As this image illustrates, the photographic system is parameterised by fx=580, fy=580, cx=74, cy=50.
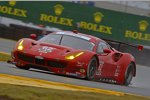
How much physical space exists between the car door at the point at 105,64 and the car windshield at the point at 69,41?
33 cm

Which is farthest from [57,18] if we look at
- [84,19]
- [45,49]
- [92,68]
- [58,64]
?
[58,64]

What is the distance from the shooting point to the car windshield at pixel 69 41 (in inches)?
510

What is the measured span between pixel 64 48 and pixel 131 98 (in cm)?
334

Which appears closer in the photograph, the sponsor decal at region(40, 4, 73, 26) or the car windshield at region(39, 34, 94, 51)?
the car windshield at region(39, 34, 94, 51)

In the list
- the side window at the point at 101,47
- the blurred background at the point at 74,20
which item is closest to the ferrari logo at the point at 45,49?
the side window at the point at 101,47

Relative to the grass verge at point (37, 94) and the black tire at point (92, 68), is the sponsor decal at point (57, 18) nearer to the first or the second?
the black tire at point (92, 68)

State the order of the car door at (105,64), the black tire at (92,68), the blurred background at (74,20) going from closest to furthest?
the black tire at (92,68) < the car door at (105,64) < the blurred background at (74,20)

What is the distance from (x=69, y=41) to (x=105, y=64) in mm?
1007

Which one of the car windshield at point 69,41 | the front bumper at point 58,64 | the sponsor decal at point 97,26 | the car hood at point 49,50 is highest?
the sponsor decal at point 97,26

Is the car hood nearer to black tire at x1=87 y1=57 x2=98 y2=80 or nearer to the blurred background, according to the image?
black tire at x1=87 y1=57 x2=98 y2=80

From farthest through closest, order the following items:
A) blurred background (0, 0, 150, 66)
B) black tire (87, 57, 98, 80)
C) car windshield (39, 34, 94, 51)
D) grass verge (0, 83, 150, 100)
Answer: blurred background (0, 0, 150, 66)
car windshield (39, 34, 94, 51)
black tire (87, 57, 98, 80)
grass verge (0, 83, 150, 100)

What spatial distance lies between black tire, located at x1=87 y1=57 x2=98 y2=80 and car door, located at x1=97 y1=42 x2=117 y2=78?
391 mm

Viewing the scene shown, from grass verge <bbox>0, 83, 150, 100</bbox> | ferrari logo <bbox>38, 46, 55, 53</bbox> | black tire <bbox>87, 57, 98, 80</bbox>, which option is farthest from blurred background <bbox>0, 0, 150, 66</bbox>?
grass verge <bbox>0, 83, 150, 100</bbox>

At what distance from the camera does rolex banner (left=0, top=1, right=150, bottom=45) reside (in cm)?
2558
